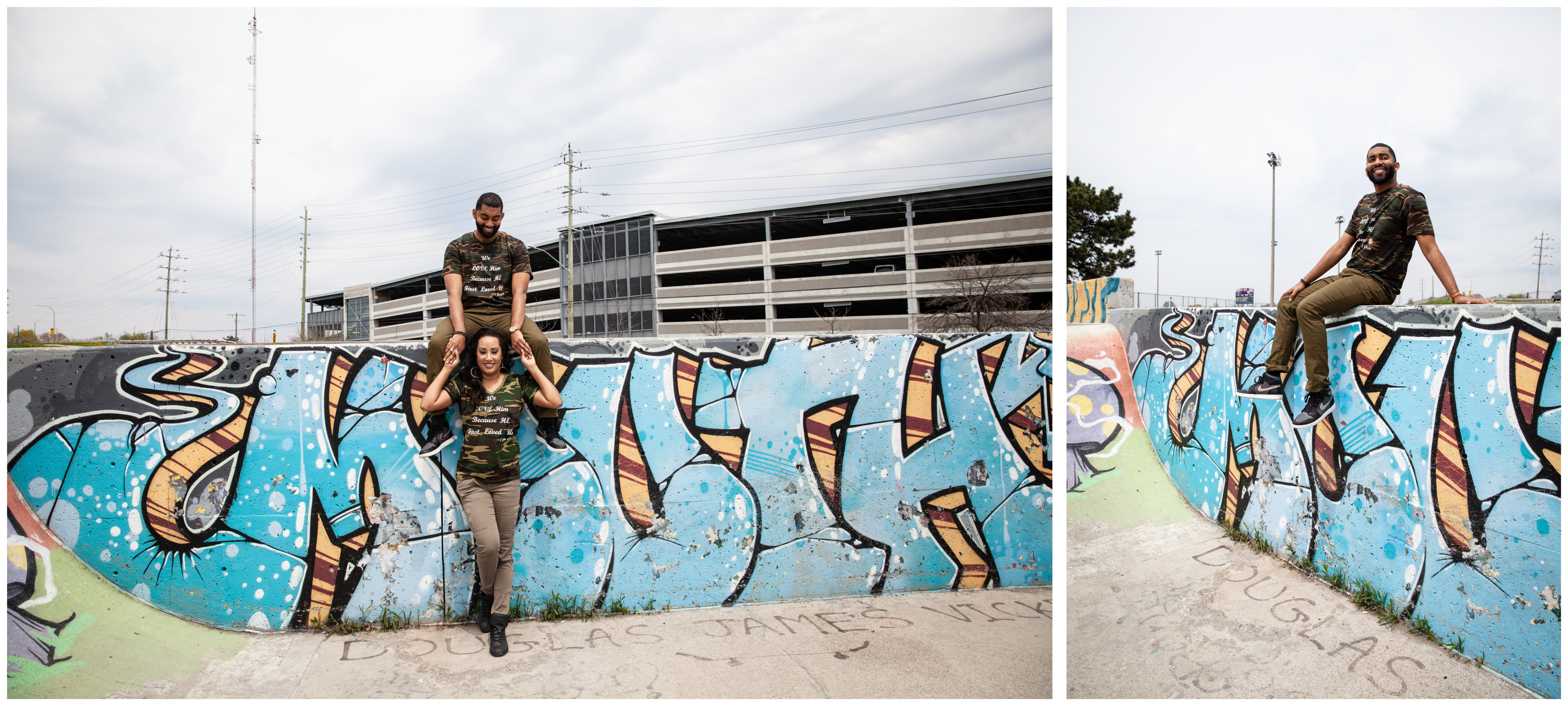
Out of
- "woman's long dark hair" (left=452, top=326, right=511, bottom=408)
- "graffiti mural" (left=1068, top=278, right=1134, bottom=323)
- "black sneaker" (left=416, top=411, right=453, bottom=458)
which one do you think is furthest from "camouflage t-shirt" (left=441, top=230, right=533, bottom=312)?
"graffiti mural" (left=1068, top=278, right=1134, bottom=323)

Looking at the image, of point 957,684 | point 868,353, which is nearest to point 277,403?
point 868,353

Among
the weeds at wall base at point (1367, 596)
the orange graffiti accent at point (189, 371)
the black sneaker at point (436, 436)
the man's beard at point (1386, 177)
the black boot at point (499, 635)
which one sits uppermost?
the man's beard at point (1386, 177)

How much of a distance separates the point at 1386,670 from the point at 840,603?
10.1ft

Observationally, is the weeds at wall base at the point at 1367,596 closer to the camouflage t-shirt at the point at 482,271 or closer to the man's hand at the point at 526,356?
the man's hand at the point at 526,356

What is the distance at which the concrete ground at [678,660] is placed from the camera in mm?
3746

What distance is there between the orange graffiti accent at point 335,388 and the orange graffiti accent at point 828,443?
3135 millimetres

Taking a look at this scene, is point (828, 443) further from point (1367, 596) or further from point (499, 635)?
point (1367, 596)

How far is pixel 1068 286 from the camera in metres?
20.1

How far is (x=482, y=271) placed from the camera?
172 inches

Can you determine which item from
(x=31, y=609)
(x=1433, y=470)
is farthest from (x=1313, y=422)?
(x=31, y=609)

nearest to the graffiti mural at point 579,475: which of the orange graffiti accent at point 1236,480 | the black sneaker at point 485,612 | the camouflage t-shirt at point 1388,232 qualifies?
the black sneaker at point 485,612

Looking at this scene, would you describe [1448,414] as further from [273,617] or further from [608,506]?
[273,617]

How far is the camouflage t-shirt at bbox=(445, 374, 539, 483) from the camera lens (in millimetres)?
4137

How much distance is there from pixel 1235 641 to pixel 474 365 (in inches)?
191
